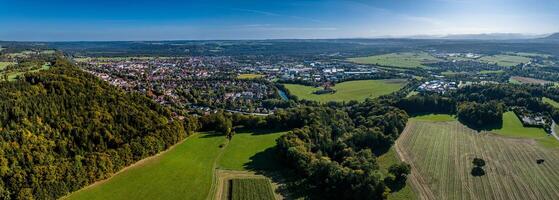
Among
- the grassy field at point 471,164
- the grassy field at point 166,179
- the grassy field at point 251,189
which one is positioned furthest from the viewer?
the grassy field at point 471,164

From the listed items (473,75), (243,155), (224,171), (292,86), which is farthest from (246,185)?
(473,75)

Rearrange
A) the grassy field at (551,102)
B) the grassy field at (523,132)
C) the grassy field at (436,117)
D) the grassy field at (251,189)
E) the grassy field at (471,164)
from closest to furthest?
the grassy field at (251,189), the grassy field at (471,164), the grassy field at (523,132), the grassy field at (436,117), the grassy field at (551,102)

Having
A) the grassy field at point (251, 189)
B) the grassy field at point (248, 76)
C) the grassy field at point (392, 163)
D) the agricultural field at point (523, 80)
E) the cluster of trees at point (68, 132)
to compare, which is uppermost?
the cluster of trees at point (68, 132)

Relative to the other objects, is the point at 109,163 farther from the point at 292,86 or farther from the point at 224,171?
the point at 292,86

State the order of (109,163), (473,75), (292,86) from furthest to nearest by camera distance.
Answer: (473,75), (292,86), (109,163)

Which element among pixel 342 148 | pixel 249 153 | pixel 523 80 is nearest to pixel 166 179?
pixel 249 153

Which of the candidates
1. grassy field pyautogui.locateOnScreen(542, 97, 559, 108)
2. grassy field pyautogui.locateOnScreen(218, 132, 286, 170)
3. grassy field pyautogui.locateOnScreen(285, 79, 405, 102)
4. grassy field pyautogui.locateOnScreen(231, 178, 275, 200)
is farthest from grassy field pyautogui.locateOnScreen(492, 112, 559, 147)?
grassy field pyautogui.locateOnScreen(231, 178, 275, 200)

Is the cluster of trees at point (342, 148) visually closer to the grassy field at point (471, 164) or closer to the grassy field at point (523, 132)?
the grassy field at point (471, 164)

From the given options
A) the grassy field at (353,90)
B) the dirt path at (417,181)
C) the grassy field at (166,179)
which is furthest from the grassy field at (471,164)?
the grassy field at (353,90)
